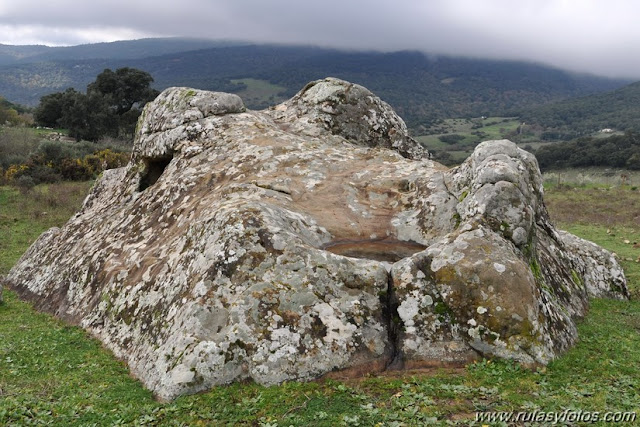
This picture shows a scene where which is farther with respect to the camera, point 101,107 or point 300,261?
point 101,107

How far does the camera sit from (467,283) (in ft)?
30.7

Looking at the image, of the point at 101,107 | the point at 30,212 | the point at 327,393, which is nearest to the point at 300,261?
the point at 327,393

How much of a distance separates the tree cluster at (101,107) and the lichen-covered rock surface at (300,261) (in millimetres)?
57184

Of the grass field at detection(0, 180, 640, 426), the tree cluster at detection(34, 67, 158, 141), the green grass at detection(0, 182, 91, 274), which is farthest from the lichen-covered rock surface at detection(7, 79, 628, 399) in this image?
the tree cluster at detection(34, 67, 158, 141)

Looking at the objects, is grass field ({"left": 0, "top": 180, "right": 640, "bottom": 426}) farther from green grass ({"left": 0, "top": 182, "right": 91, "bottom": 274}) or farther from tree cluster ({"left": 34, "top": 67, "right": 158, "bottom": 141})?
tree cluster ({"left": 34, "top": 67, "right": 158, "bottom": 141})

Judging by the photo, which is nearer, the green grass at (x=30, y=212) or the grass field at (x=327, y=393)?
the grass field at (x=327, y=393)

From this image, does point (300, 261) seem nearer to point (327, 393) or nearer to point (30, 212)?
point (327, 393)

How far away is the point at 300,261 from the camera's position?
9.95 meters

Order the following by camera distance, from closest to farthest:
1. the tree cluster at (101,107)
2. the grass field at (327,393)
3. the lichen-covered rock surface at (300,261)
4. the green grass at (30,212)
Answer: the grass field at (327,393) < the lichen-covered rock surface at (300,261) < the green grass at (30,212) < the tree cluster at (101,107)

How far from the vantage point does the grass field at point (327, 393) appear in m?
7.25

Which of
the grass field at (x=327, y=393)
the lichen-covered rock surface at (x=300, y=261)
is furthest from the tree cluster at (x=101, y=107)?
the grass field at (x=327, y=393)

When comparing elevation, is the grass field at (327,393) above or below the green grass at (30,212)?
above

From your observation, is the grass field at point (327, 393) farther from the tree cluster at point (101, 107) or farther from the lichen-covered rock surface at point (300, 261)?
the tree cluster at point (101, 107)

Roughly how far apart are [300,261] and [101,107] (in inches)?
2721
